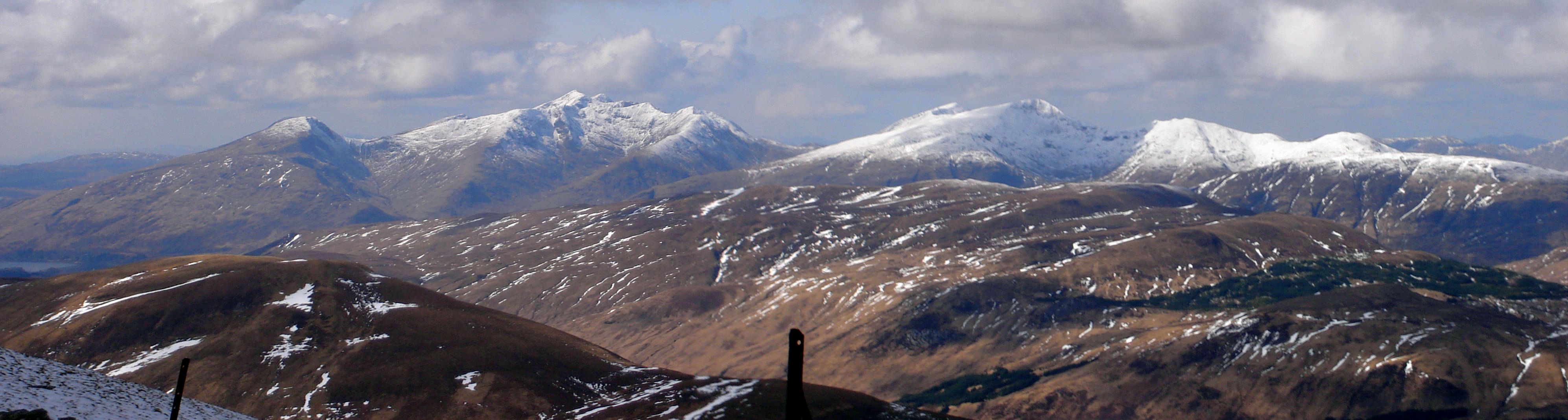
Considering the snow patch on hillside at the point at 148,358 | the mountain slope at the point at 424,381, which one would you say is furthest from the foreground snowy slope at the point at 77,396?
the snow patch on hillside at the point at 148,358

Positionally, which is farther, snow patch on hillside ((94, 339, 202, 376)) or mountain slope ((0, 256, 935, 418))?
snow patch on hillside ((94, 339, 202, 376))

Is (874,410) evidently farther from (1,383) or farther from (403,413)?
(1,383)

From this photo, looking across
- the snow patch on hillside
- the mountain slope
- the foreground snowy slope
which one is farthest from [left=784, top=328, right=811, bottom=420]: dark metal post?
the snow patch on hillside

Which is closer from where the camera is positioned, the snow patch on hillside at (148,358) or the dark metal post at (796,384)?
the dark metal post at (796,384)

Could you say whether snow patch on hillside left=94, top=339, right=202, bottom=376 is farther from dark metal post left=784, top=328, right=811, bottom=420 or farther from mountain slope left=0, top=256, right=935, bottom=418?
dark metal post left=784, top=328, right=811, bottom=420

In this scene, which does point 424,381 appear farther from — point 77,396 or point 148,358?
point 77,396

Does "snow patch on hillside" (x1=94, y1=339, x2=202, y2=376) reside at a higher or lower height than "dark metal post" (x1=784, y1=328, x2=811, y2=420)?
lower

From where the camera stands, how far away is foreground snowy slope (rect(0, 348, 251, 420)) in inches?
2165

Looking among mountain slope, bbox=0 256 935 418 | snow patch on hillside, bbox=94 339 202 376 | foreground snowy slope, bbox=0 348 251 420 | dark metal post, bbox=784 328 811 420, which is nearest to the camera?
dark metal post, bbox=784 328 811 420

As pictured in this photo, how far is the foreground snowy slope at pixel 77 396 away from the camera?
55.0m

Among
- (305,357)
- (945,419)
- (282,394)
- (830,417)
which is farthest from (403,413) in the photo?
(945,419)

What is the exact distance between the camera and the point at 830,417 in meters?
144

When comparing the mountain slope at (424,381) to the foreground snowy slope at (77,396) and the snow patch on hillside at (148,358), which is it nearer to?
the snow patch on hillside at (148,358)

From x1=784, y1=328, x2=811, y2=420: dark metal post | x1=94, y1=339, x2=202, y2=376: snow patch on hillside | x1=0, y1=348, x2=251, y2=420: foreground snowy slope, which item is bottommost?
x1=94, y1=339, x2=202, y2=376: snow patch on hillside
